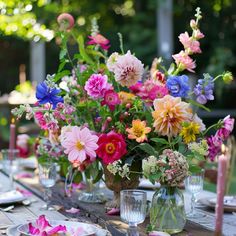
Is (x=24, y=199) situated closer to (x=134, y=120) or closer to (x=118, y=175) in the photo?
(x=118, y=175)

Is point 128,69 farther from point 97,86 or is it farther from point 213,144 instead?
point 213,144

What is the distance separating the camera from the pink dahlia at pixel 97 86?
2027 mm

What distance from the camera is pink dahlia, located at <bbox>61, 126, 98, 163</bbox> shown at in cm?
194

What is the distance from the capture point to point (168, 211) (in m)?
1.84

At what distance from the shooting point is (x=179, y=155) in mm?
1802

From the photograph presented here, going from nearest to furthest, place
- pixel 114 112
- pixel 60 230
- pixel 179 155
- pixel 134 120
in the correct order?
1. pixel 60 230
2. pixel 179 155
3. pixel 134 120
4. pixel 114 112

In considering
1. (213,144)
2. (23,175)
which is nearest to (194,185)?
(213,144)

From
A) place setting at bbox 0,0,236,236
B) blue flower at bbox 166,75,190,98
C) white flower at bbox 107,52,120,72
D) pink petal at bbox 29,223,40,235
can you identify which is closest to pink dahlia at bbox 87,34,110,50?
place setting at bbox 0,0,236,236

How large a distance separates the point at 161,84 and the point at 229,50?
8495mm

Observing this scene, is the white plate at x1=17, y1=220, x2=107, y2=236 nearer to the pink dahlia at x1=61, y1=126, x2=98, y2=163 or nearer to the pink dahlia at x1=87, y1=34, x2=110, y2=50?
the pink dahlia at x1=61, y1=126, x2=98, y2=163

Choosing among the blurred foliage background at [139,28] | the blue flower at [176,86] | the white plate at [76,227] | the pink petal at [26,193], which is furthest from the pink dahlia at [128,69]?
the blurred foliage background at [139,28]

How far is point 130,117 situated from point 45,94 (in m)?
0.33

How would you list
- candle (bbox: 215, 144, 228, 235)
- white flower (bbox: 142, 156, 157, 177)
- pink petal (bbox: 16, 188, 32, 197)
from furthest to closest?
pink petal (bbox: 16, 188, 32, 197) < white flower (bbox: 142, 156, 157, 177) < candle (bbox: 215, 144, 228, 235)

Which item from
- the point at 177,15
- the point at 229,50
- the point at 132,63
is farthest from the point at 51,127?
the point at 177,15
